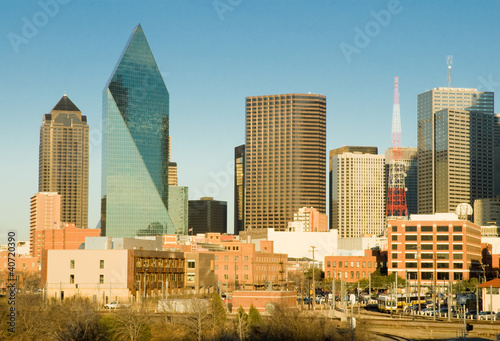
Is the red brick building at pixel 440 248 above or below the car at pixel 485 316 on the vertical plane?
above

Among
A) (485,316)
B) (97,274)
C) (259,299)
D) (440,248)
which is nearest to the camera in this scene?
(259,299)

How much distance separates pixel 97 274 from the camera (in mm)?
156250

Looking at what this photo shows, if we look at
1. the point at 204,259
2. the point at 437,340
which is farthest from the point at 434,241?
the point at 437,340

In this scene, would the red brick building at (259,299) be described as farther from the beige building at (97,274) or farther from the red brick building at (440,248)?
the red brick building at (440,248)

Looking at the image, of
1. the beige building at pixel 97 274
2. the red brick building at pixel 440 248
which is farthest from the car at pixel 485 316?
the red brick building at pixel 440 248

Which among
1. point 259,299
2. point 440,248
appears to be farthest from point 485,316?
point 440,248

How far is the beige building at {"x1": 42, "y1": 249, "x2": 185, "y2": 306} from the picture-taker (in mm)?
153875

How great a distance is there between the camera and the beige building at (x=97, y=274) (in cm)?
15388

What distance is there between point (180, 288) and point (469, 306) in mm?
67433

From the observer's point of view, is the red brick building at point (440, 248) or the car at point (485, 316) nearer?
the car at point (485, 316)

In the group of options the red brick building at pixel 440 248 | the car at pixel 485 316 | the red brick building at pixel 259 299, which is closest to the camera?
the red brick building at pixel 259 299

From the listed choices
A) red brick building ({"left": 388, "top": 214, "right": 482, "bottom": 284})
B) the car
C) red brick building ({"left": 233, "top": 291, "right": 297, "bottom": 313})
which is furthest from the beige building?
red brick building ({"left": 388, "top": 214, "right": 482, "bottom": 284})

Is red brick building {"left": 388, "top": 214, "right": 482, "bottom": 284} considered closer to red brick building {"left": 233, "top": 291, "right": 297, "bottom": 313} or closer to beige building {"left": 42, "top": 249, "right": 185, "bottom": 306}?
beige building {"left": 42, "top": 249, "right": 185, "bottom": 306}

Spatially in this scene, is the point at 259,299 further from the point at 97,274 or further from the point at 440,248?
the point at 440,248
